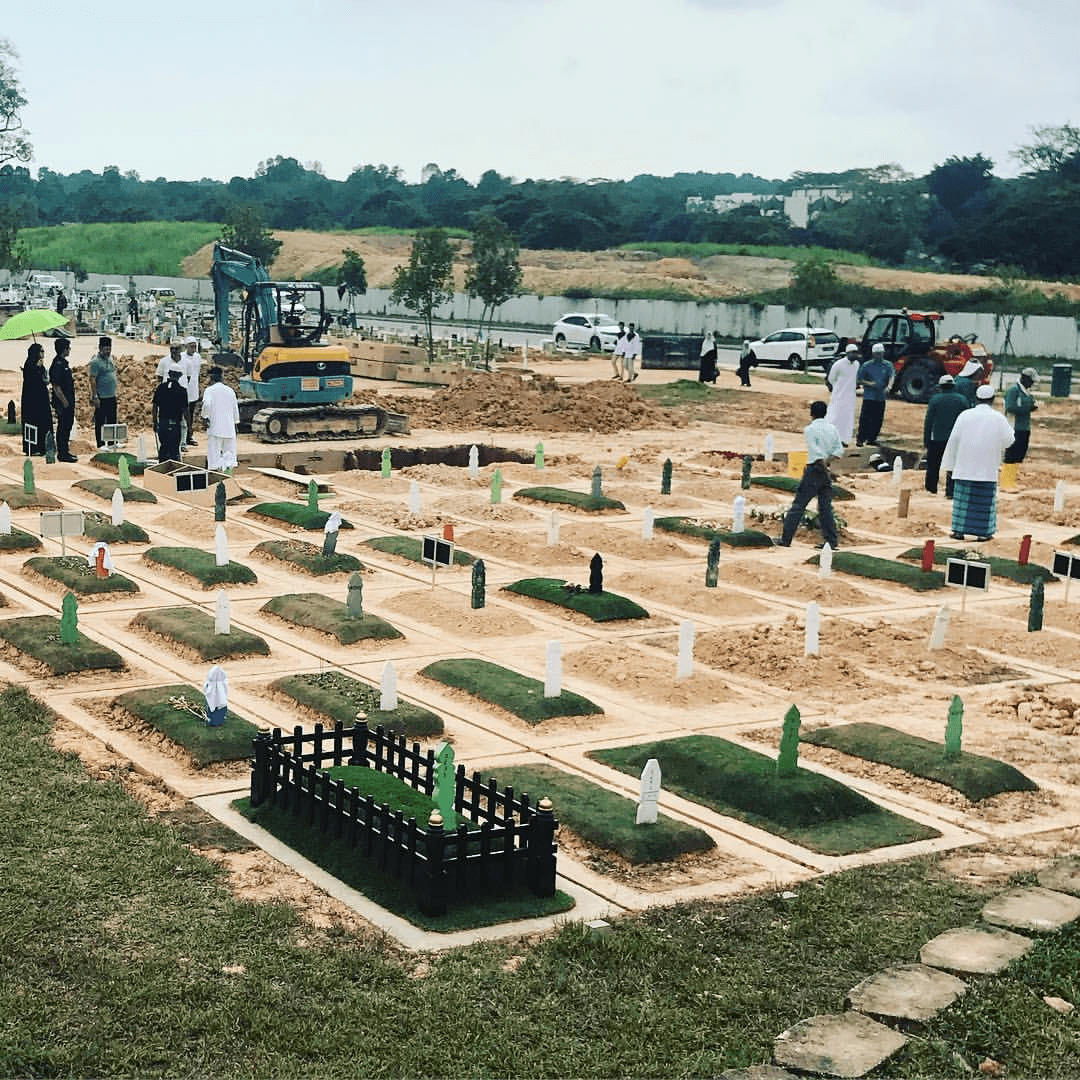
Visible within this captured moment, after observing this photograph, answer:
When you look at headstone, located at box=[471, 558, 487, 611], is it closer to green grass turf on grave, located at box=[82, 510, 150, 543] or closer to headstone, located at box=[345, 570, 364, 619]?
headstone, located at box=[345, 570, 364, 619]

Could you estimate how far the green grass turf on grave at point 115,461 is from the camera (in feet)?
90.3

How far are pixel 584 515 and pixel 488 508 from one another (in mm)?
1494

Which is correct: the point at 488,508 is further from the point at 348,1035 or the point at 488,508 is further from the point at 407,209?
the point at 407,209

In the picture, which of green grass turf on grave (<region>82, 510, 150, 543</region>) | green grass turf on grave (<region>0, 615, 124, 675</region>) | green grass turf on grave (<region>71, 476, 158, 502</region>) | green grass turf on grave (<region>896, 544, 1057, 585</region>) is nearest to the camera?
green grass turf on grave (<region>0, 615, 124, 675</region>)

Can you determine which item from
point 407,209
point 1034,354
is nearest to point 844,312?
point 1034,354

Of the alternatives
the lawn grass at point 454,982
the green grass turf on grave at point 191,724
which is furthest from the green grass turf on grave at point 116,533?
the lawn grass at point 454,982

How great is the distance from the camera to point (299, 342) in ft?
111

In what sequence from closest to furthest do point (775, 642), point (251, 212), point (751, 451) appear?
point (775, 642) < point (751, 451) < point (251, 212)

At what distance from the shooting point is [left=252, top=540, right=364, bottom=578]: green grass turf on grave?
790 inches

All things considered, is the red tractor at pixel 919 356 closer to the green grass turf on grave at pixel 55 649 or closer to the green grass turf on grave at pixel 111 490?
the green grass turf on grave at pixel 111 490

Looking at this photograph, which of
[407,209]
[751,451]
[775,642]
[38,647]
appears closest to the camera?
[38,647]

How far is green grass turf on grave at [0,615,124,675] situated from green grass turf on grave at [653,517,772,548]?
948 cm

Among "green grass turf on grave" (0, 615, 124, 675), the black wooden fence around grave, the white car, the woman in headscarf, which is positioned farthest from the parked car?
the black wooden fence around grave

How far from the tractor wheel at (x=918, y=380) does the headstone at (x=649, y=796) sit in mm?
33246
